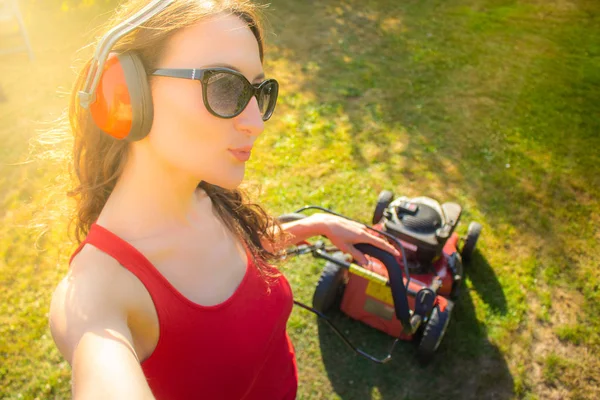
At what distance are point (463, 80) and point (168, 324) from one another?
560cm

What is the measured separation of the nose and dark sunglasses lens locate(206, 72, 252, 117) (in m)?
0.03

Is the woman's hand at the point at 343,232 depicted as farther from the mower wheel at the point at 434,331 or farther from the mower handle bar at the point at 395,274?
the mower wheel at the point at 434,331

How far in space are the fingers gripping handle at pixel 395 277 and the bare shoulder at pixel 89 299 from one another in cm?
109

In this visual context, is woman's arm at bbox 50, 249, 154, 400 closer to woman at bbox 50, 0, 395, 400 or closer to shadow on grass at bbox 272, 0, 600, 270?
woman at bbox 50, 0, 395, 400

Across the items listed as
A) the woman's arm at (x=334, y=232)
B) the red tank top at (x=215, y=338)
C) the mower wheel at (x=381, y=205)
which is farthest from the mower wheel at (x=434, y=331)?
the red tank top at (x=215, y=338)

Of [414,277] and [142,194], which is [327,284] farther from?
[142,194]

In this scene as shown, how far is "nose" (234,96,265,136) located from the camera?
132 centimetres

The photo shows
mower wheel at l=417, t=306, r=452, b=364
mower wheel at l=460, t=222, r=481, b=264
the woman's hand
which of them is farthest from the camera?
mower wheel at l=460, t=222, r=481, b=264

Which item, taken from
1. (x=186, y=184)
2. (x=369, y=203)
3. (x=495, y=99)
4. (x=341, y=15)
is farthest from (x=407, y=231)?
(x=341, y=15)

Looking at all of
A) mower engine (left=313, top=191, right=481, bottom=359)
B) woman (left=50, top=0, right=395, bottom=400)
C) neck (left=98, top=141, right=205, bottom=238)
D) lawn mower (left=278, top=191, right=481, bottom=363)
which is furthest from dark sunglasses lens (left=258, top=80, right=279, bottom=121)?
mower engine (left=313, top=191, right=481, bottom=359)

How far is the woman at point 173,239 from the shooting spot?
114 centimetres

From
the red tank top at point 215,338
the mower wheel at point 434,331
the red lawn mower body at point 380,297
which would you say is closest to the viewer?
the red tank top at point 215,338

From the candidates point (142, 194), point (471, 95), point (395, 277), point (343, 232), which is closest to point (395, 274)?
point (395, 277)

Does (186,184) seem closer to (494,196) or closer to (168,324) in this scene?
(168,324)
